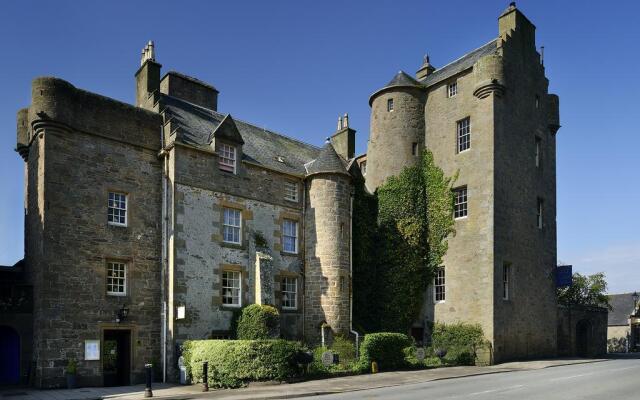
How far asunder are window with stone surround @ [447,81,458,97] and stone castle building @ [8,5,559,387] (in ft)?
0.43

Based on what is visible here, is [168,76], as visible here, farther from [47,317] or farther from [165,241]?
[47,317]

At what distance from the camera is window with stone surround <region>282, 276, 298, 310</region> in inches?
1101

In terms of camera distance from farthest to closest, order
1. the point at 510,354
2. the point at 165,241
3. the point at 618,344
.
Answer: the point at 618,344 → the point at 510,354 → the point at 165,241

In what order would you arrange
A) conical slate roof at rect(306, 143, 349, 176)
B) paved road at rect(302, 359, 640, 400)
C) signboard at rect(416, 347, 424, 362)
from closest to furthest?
paved road at rect(302, 359, 640, 400) → signboard at rect(416, 347, 424, 362) → conical slate roof at rect(306, 143, 349, 176)

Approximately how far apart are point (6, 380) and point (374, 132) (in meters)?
23.7

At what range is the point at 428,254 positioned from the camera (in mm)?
32125

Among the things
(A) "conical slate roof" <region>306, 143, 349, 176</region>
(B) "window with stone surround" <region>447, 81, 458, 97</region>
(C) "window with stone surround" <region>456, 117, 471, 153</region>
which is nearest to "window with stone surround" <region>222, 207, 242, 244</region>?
(A) "conical slate roof" <region>306, 143, 349, 176</region>

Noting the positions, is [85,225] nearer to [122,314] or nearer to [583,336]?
[122,314]

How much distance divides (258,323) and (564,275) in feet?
69.4

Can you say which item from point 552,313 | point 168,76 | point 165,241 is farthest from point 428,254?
point 168,76

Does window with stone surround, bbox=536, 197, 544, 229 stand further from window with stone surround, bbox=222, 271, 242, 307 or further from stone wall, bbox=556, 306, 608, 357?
window with stone surround, bbox=222, 271, 242, 307

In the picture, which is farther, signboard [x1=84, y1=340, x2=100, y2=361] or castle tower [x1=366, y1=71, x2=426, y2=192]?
castle tower [x1=366, y1=71, x2=426, y2=192]

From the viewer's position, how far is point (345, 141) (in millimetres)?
38000

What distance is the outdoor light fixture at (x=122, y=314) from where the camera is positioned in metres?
22.5
